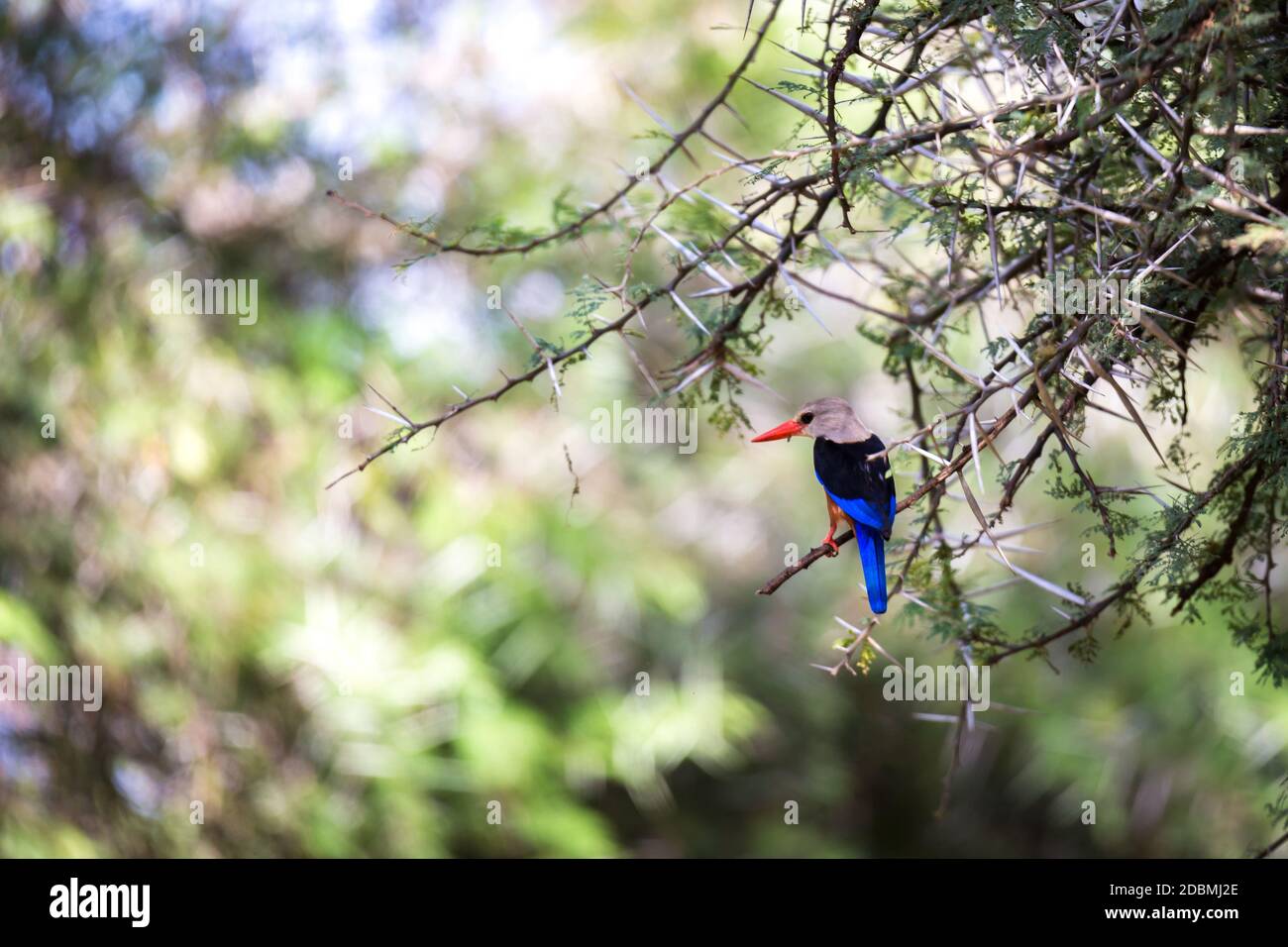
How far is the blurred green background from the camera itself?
5797 mm

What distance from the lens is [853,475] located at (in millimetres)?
2301

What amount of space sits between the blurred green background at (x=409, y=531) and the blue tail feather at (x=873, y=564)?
8.21 ft

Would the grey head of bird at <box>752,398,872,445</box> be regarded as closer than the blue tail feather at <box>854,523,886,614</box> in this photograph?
No

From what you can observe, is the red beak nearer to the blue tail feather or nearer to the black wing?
the black wing

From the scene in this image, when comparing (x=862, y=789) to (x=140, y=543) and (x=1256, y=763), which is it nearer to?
(x=1256, y=763)

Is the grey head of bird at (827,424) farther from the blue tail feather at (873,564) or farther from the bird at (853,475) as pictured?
the blue tail feather at (873,564)

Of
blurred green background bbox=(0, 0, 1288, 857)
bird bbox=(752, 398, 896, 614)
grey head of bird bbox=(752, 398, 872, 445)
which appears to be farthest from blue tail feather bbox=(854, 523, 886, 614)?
blurred green background bbox=(0, 0, 1288, 857)

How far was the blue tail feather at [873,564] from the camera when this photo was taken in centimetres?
212

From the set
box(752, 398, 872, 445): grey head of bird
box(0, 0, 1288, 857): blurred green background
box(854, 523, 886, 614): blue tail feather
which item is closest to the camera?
box(854, 523, 886, 614): blue tail feather

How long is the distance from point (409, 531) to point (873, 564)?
483 centimetres

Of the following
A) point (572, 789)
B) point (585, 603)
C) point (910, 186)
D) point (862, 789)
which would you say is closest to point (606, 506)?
point (585, 603)

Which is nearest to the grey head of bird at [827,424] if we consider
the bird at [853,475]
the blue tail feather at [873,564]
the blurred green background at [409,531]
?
the bird at [853,475]

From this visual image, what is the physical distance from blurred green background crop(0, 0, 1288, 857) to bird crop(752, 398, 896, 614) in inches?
92.9

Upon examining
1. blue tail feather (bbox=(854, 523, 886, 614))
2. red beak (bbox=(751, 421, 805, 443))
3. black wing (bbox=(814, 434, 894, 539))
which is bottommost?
blue tail feather (bbox=(854, 523, 886, 614))
